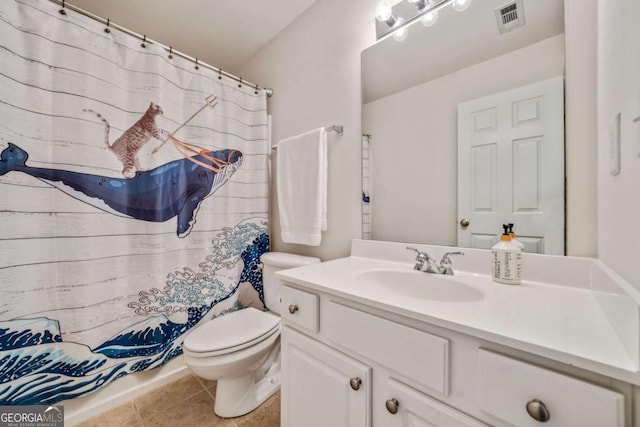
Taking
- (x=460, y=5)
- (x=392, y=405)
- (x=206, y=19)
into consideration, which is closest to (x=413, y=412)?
(x=392, y=405)

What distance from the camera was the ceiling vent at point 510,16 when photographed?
0.85 metres

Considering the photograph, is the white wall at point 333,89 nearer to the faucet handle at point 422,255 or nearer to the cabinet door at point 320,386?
the faucet handle at point 422,255

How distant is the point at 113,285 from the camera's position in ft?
3.92

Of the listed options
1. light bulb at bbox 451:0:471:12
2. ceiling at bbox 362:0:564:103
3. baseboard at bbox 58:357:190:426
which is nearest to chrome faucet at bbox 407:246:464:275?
ceiling at bbox 362:0:564:103

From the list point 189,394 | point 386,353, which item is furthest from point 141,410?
point 386,353

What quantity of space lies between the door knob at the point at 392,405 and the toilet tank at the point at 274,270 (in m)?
0.83

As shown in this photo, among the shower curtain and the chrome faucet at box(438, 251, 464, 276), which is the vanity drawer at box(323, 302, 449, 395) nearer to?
the chrome faucet at box(438, 251, 464, 276)

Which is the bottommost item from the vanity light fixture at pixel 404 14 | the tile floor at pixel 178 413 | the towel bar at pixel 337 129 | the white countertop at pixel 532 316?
the tile floor at pixel 178 413

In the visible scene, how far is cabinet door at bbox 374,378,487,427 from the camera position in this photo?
0.53 m

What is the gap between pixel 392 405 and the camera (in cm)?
62

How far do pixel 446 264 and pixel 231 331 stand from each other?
1085 mm
